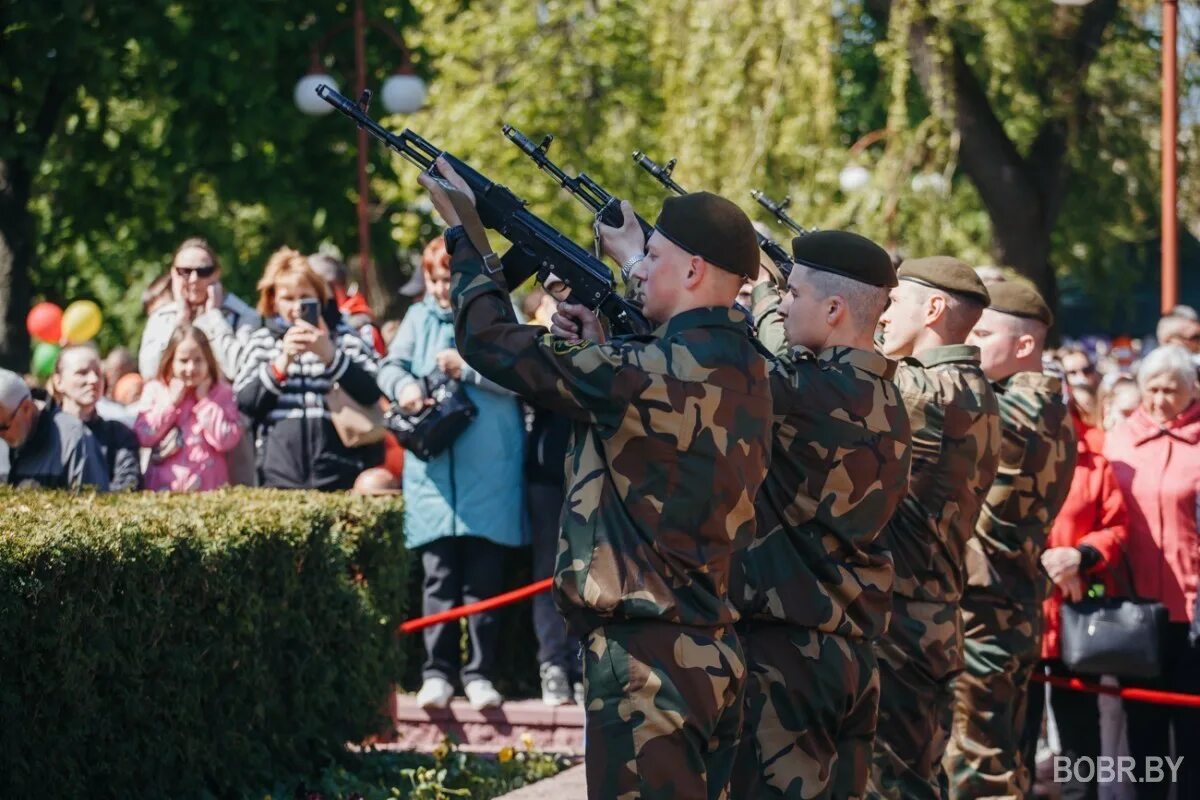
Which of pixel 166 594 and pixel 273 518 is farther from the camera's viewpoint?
pixel 273 518

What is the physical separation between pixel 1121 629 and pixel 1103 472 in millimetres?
834

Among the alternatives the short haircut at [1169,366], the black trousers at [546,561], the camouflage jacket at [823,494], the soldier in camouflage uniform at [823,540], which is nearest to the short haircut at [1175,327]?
the short haircut at [1169,366]

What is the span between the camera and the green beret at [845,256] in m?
5.98

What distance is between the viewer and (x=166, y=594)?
684 centimetres

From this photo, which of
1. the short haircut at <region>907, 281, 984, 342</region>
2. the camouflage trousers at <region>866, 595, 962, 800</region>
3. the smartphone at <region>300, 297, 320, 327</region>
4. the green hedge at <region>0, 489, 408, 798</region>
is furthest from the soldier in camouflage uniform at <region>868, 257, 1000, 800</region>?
the smartphone at <region>300, 297, 320, 327</region>

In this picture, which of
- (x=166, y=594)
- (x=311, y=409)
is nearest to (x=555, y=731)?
(x=311, y=409)

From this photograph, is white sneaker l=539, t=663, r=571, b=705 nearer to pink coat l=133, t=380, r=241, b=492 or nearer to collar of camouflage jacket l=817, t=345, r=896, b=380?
pink coat l=133, t=380, r=241, b=492

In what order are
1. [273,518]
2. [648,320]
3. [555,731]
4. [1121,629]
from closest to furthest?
1. [648,320]
2. [273,518]
3. [1121,629]
4. [555,731]

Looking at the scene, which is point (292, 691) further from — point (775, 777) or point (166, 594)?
point (775, 777)

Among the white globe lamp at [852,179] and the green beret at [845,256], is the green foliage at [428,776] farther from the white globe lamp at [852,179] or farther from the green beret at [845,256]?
the white globe lamp at [852,179]

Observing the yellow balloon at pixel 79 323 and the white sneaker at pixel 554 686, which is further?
the yellow balloon at pixel 79 323

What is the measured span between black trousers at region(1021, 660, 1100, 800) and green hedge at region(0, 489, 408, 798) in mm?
3029

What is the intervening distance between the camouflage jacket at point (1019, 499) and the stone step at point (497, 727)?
2.43m

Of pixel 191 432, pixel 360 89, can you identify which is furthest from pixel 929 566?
pixel 360 89
